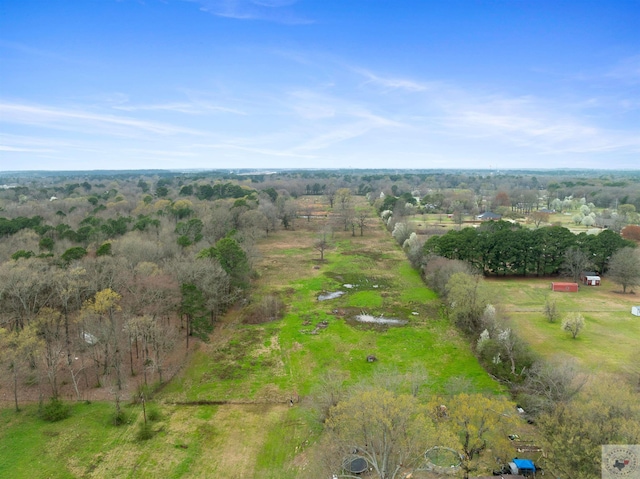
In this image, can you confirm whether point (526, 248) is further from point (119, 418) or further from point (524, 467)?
point (119, 418)

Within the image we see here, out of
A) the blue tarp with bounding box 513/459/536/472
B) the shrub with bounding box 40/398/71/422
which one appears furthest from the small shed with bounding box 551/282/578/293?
the shrub with bounding box 40/398/71/422

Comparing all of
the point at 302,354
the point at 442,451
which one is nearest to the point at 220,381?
the point at 302,354

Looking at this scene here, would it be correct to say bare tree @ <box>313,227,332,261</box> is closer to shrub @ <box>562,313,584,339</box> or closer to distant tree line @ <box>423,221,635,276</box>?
distant tree line @ <box>423,221,635,276</box>

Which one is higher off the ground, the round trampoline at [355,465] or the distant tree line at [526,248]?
the distant tree line at [526,248]

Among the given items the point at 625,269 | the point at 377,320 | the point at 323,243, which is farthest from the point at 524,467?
the point at 323,243

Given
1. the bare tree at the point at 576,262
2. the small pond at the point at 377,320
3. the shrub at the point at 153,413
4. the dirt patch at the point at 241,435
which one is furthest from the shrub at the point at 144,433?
the bare tree at the point at 576,262

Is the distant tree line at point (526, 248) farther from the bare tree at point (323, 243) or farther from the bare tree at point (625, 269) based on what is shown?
the bare tree at point (323, 243)
